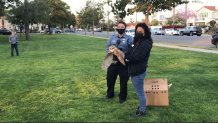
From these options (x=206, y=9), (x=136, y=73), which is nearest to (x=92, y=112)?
(x=136, y=73)

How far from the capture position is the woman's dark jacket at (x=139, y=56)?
24.3 feet

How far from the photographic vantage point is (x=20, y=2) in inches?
2144

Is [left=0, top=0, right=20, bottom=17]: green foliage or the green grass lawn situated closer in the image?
the green grass lawn

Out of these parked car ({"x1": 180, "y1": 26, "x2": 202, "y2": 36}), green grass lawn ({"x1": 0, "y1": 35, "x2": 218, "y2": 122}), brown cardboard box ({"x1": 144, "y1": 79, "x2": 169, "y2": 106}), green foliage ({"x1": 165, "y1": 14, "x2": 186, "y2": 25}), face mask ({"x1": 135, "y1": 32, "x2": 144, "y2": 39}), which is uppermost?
green foliage ({"x1": 165, "y1": 14, "x2": 186, "y2": 25})

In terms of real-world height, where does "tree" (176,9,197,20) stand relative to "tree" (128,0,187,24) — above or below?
above

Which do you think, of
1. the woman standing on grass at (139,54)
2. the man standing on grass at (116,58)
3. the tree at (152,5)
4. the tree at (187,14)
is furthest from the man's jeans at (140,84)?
the tree at (187,14)

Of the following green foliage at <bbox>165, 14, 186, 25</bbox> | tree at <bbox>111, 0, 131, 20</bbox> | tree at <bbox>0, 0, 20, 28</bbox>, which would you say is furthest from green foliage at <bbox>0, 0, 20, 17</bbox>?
green foliage at <bbox>165, 14, 186, 25</bbox>

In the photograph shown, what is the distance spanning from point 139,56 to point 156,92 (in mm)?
1377

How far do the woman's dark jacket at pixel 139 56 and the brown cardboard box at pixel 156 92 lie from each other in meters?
1.01

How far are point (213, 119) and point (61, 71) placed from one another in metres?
8.67

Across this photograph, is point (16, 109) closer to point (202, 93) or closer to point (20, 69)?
point (202, 93)

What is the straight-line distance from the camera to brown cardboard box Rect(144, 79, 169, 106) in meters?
8.51

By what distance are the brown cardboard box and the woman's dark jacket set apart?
1014 mm

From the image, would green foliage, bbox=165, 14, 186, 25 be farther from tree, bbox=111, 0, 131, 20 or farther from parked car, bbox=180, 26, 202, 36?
tree, bbox=111, 0, 131, 20
